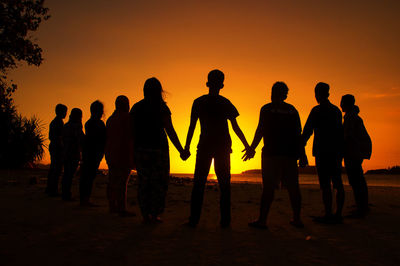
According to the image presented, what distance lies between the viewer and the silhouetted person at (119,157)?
5863 mm

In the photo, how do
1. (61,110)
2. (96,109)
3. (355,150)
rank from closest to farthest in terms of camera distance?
(355,150), (96,109), (61,110)

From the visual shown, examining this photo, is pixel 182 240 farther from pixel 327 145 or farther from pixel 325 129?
pixel 325 129

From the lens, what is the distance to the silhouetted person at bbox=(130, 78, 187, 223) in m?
5.11

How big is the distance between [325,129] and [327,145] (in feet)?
0.86

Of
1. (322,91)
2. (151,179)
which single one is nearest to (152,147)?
(151,179)

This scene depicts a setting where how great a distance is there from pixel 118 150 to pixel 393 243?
438 cm

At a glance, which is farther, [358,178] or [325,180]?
[358,178]

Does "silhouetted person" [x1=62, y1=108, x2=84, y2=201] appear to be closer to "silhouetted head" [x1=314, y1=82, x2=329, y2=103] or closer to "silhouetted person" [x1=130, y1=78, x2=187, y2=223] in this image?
"silhouetted person" [x1=130, y1=78, x2=187, y2=223]

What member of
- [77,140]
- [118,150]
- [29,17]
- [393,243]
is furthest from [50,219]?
[29,17]

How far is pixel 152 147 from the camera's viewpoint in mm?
5141

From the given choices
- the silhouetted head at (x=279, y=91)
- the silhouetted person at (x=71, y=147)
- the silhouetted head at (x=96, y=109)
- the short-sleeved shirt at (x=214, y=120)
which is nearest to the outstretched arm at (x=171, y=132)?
the short-sleeved shirt at (x=214, y=120)

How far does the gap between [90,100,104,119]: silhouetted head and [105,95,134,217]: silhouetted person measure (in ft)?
2.66

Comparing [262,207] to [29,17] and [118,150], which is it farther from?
[29,17]

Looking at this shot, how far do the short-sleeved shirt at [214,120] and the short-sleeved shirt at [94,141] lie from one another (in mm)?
2507
